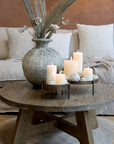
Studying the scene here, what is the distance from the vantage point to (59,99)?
1.03 metres

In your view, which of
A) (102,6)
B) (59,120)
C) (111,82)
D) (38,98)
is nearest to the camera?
(38,98)

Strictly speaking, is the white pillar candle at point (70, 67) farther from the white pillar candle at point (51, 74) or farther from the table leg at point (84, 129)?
the table leg at point (84, 129)

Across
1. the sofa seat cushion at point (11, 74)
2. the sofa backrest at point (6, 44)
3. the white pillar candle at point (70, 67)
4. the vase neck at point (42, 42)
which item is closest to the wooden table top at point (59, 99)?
the white pillar candle at point (70, 67)

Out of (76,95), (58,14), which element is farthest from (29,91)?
(58,14)

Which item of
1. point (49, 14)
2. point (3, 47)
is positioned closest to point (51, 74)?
point (49, 14)

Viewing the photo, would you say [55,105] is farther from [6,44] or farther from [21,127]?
[6,44]

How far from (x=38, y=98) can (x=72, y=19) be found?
7.36 ft

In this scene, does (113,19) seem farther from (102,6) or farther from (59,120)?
(59,120)

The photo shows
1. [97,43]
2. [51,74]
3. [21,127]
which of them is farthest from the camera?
[97,43]

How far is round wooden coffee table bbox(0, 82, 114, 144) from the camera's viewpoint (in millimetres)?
949

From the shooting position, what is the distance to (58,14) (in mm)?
1250

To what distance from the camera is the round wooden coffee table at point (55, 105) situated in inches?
37.4

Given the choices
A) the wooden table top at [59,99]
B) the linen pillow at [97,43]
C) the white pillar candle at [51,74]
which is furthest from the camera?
the linen pillow at [97,43]

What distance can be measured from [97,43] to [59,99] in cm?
156
